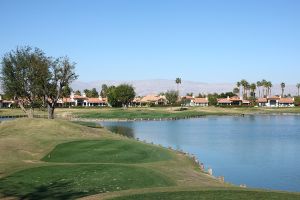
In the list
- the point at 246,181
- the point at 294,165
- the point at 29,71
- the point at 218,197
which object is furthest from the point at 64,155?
the point at 29,71

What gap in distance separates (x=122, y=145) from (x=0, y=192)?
80.2ft

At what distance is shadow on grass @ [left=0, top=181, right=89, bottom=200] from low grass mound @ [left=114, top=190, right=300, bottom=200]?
3.39 meters

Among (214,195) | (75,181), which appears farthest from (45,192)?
(214,195)

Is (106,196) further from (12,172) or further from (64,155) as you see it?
(64,155)

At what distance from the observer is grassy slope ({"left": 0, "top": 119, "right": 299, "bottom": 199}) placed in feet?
80.3

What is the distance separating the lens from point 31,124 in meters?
58.6

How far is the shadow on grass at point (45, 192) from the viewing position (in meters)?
23.0

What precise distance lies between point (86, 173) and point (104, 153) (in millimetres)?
13302

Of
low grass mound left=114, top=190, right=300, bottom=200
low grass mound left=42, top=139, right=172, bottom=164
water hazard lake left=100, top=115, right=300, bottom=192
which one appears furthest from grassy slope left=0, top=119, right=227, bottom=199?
water hazard lake left=100, top=115, right=300, bottom=192

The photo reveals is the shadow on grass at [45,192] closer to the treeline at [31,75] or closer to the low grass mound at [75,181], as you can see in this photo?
the low grass mound at [75,181]

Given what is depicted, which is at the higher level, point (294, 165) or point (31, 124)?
point (31, 124)

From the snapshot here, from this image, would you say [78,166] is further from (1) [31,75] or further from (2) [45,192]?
(1) [31,75]

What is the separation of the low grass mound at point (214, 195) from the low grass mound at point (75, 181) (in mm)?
3723

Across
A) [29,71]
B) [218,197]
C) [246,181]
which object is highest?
Result: [29,71]
